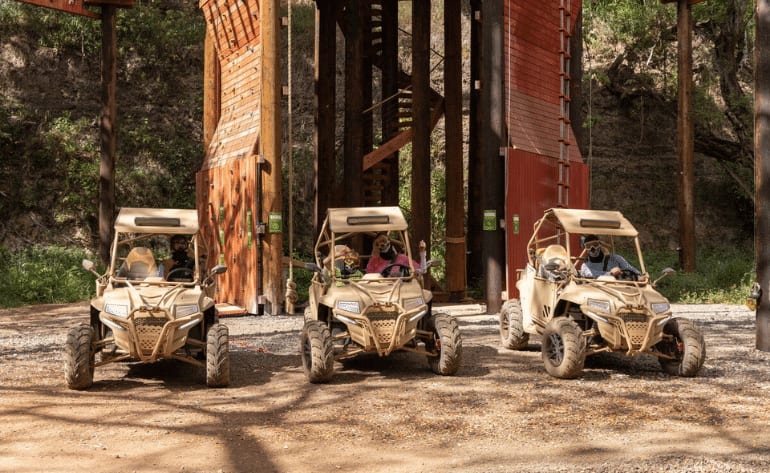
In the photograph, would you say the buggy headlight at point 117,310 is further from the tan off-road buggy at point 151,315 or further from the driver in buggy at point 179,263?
the driver in buggy at point 179,263

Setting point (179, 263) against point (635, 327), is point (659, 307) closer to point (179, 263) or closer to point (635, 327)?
point (635, 327)

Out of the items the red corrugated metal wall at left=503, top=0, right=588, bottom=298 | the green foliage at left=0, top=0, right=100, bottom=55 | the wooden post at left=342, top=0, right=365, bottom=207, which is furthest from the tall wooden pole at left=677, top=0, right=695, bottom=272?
the green foliage at left=0, top=0, right=100, bottom=55

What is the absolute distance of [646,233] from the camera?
3088 cm

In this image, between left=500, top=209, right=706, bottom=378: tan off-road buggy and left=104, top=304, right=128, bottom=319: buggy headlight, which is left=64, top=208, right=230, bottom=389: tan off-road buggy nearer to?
left=104, top=304, right=128, bottom=319: buggy headlight

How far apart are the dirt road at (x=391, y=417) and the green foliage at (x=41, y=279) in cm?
830

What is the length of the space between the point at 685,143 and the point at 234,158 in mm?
11647

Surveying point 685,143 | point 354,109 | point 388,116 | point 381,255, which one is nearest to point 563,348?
point 381,255

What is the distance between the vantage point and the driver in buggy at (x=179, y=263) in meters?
10.1

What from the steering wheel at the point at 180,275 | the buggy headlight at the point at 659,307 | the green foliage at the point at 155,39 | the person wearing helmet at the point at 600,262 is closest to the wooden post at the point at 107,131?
the green foliage at the point at 155,39

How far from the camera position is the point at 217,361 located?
900 centimetres

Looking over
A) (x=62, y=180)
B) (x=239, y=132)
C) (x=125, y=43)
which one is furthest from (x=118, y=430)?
(x=125, y=43)

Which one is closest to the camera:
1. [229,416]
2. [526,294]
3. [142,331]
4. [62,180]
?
[229,416]

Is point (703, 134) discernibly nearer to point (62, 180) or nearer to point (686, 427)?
point (62, 180)

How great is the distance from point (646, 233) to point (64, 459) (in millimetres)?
27191
